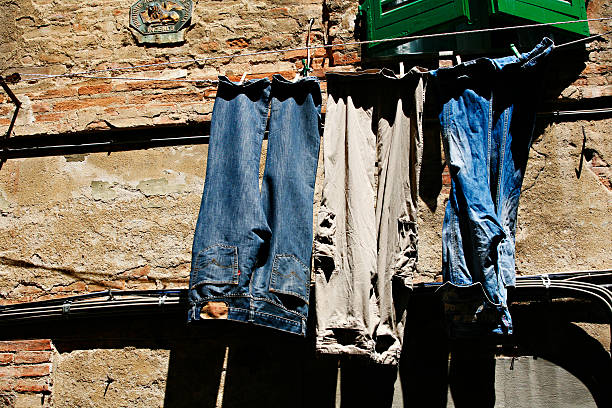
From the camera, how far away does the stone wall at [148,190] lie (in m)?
3.42

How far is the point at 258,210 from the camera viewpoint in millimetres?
3033

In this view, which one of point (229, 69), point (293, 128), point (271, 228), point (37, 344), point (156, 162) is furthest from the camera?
point (229, 69)

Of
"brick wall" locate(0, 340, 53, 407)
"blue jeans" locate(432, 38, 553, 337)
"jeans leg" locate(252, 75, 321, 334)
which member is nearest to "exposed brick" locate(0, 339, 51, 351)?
"brick wall" locate(0, 340, 53, 407)

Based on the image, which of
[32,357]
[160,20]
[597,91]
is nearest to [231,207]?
[32,357]

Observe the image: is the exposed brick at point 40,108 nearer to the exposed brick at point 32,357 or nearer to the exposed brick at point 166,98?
the exposed brick at point 166,98

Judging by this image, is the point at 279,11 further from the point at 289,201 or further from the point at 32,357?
the point at 32,357

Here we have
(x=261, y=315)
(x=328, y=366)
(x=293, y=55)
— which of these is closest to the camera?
(x=261, y=315)

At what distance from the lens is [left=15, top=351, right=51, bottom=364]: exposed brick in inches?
137

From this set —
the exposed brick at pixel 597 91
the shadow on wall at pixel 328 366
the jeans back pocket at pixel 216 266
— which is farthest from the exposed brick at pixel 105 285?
the exposed brick at pixel 597 91

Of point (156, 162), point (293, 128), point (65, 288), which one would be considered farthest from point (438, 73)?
point (65, 288)

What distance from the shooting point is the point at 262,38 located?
433cm

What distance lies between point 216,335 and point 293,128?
128 cm

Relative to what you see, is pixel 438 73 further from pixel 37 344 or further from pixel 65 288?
pixel 37 344

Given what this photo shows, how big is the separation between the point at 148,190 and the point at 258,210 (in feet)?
3.82
